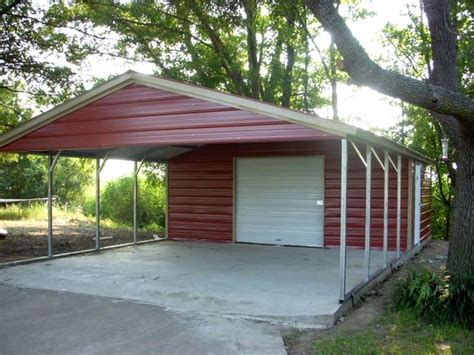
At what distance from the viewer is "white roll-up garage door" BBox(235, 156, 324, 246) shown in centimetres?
1041

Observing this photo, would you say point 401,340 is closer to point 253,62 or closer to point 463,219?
point 463,219

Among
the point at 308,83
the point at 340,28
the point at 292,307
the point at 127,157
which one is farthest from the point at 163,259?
the point at 308,83

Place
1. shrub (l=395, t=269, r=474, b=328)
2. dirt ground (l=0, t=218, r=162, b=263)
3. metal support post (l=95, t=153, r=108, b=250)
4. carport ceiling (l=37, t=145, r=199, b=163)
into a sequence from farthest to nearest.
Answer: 1. dirt ground (l=0, t=218, r=162, b=263)
2. metal support post (l=95, t=153, r=108, b=250)
3. carport ceiling (l=37, t=145, r=199, b=163)
4. shrub (l=395, t=269, r=474, b=328)

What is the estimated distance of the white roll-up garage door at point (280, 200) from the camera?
10.4 meters

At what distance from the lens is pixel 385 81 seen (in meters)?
4.62

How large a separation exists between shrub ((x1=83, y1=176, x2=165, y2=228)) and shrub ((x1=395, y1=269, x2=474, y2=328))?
42.3 ft

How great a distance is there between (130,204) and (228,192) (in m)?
7.93

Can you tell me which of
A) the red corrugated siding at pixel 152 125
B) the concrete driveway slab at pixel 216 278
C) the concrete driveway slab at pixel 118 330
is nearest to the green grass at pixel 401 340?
the concrete driveway slab at pixel 216 278

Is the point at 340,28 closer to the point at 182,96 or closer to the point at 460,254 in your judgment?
the point at 182,96

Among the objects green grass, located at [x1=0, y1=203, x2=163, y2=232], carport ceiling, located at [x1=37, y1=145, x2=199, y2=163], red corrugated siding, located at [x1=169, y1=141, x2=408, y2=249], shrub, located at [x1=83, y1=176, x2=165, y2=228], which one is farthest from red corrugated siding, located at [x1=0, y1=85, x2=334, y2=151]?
shrub, located at [x1=83, y1=176, x2=165, y2=228]

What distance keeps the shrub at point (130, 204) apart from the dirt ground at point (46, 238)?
84.9 inches

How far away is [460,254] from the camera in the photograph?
6277 millimetres

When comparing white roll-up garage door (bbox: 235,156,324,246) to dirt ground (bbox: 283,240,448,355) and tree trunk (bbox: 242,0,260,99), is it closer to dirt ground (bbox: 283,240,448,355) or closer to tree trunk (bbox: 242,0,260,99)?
dirt ground (bbox: 283,240,448,355)

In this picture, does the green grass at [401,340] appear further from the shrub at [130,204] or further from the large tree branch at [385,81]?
the shrub at [130,204]
